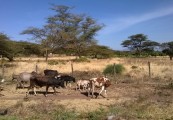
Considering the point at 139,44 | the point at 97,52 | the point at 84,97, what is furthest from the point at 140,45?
the point at 84,97

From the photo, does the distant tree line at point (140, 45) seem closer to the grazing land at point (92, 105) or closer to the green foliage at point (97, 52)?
the green foliage at point (97, 52)

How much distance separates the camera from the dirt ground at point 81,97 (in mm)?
17031

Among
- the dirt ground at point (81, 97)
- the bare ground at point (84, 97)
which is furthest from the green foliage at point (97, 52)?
the bare ground at point (84, 97)

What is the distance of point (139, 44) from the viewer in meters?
103

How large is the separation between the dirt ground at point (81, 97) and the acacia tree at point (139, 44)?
7821cm

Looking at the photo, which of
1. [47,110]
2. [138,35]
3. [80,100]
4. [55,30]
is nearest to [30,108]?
[47,110]

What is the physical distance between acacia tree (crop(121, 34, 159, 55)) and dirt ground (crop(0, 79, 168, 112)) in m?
78.2

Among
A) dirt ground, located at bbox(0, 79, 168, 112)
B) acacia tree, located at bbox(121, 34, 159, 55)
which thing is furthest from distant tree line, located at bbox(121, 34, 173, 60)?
dirt ground, located at bbox(0, 79, 168, 112)

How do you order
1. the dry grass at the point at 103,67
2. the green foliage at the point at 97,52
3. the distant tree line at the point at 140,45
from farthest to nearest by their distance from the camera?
the distant tree line at the point at 140,45
the green foliage at the point at 97,52
the dry grass at the point at 103,67

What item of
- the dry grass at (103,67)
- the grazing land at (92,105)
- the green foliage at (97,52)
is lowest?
the grazing land at (92,105)

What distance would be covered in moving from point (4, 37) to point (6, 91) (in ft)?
88.4

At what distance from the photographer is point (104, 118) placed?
13.3m

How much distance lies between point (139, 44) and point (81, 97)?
85.4 metres

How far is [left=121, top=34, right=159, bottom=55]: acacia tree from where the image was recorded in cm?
10206
